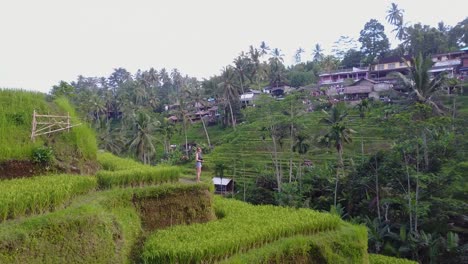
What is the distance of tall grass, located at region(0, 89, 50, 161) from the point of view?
839 centimetres

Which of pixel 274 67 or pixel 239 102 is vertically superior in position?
pixel 274 67

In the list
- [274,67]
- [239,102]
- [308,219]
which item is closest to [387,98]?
[239,102]

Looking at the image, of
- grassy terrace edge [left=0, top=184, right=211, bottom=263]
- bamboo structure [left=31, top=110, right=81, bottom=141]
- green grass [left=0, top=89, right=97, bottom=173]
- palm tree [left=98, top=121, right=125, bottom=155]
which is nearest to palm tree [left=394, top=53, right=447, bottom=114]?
green grass [left=0, top=89, right=97, bottom=173]

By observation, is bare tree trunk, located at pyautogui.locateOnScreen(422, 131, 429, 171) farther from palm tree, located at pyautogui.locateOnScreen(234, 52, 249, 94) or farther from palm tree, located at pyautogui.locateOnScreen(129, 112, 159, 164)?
palm tree, located at pyautogui.locateOnScreen(234, 52, 249, 94)

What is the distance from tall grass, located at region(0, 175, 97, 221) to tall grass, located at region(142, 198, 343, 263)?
6.22 ft

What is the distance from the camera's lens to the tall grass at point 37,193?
6145 millimetres

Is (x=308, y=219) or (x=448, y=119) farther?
(x=448, y=119)

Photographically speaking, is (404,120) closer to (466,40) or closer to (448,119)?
(448,119)

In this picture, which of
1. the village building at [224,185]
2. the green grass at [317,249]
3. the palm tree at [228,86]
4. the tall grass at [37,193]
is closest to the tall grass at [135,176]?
the tall grass at [37,193]

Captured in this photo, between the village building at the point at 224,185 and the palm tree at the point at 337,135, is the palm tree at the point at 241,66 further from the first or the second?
the palm tree at the point at 337,135

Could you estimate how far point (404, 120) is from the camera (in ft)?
61.7

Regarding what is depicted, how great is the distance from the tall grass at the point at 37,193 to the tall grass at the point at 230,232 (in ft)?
6.22

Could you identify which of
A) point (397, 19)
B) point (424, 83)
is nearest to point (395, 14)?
point (397, 19)

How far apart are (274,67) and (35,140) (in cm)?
5415
